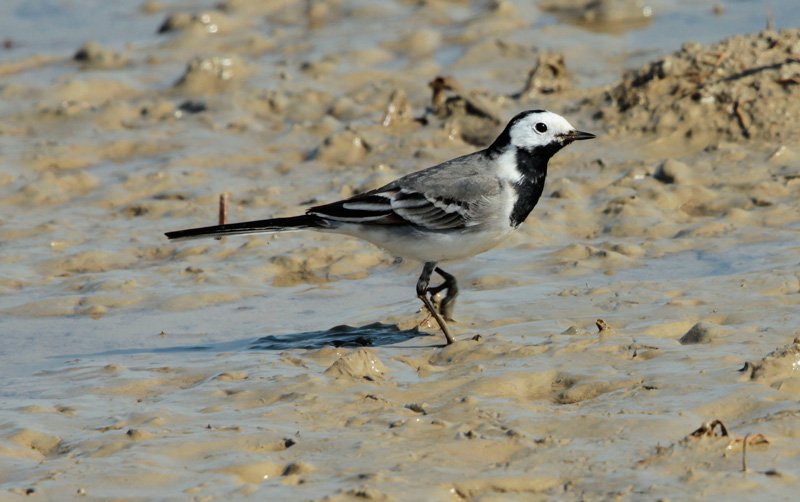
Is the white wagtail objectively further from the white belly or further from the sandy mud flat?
the sandy mud flat

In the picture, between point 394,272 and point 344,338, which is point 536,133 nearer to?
point 394,272

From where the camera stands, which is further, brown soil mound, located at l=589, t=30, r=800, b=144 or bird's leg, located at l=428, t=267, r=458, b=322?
brown soil mound, located at l=589, t=30, r=800, b=144

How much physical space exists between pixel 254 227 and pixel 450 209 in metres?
1.34

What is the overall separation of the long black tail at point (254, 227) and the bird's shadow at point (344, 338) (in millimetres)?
747

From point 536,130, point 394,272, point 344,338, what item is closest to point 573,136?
point 536,130

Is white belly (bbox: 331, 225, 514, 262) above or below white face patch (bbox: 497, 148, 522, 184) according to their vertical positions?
below

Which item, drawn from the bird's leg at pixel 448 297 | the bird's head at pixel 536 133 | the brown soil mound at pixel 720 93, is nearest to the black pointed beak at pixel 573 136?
the bird's head at pixel 536 133

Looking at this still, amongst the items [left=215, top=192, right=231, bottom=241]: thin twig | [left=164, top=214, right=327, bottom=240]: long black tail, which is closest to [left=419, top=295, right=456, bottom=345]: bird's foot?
[left=164, top=214, right=327, bottom=240]: long black tail

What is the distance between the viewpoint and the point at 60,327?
7293mm

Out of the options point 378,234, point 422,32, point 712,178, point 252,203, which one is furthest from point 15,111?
point 712,178

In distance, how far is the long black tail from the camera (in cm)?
668

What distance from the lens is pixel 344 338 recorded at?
22.2ft

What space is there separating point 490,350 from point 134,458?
2346 mm

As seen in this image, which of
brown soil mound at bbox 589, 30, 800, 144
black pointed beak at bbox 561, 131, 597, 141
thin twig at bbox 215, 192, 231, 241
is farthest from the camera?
brown soil mound at bbox 589, 30, 800, 144
